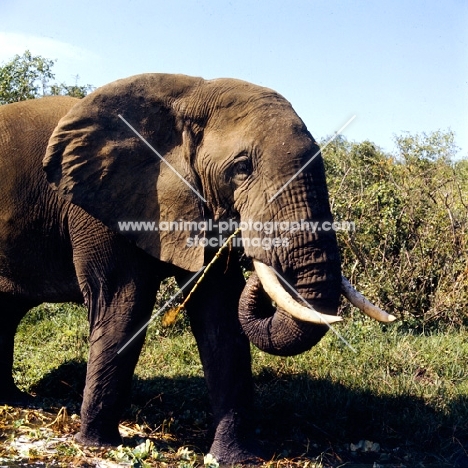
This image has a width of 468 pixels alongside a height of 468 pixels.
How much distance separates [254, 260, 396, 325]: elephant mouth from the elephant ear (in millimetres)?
594

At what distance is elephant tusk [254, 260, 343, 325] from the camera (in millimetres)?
3987

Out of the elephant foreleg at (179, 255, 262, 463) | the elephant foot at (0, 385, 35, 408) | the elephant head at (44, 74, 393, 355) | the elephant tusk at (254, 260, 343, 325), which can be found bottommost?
the elephant foot at (0, 385, 35, 408)

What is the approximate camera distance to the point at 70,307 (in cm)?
863

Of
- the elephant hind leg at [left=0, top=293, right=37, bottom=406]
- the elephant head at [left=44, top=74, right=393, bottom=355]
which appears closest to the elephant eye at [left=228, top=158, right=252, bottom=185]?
the elephant head at [left=44, top=74, right=393, bottom=355]

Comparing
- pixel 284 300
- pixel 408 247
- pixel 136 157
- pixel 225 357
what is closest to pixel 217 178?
pixel 136 157

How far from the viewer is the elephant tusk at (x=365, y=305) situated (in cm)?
414

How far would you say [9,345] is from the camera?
255 inches

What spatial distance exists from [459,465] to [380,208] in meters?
3.62

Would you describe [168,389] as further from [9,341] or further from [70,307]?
[70,307]

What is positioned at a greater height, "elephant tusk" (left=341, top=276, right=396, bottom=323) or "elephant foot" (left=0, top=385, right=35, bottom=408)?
"elephant tusk" (left=341, top=276, right=396, bottom=323)

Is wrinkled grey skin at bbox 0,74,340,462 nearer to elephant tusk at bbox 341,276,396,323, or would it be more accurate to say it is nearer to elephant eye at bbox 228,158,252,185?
elephant eye at bbox 228,158,252,185

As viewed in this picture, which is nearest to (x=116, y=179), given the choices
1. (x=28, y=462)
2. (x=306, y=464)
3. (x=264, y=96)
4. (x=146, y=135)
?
(x=146, y=135)

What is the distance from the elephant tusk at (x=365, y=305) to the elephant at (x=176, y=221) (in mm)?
12

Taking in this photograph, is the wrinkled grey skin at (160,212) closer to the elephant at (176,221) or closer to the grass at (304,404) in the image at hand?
the elephant at (176,221)
